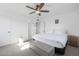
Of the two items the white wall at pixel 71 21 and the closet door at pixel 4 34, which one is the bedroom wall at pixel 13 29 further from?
the white wall at pixel 71 21

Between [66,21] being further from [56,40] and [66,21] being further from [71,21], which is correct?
[56,40]

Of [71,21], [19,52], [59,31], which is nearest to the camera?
[19,52]

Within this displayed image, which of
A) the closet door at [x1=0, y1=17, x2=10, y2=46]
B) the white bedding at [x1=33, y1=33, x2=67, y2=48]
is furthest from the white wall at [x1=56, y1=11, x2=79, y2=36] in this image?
the closet door at [x1=0, y1=17, x2=10, y2=46]

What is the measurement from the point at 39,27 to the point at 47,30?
320 mm

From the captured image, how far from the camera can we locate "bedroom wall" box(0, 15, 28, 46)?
155 cm

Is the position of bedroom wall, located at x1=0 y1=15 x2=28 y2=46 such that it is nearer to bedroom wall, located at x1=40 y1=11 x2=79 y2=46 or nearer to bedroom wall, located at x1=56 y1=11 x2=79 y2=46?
bedroom wall, located at x1=40 y1=11 x2=79 y2=46

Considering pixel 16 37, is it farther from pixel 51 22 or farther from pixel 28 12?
pixel 51 22

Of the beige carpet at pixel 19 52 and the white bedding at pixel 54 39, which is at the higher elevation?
the white bedding at pixel 54 39

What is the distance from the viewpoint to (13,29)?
1745 mm

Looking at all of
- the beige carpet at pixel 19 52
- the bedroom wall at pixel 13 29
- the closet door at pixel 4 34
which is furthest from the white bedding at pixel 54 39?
the closet door at pixel 4 34

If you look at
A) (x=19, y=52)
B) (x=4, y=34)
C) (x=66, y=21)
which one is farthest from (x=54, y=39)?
(x=4, y=34)

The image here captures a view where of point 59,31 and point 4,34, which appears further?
point 59,31

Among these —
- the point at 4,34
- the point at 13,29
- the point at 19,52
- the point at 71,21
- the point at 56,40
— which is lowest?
the point at 19,52

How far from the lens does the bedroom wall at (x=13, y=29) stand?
1551 mm
